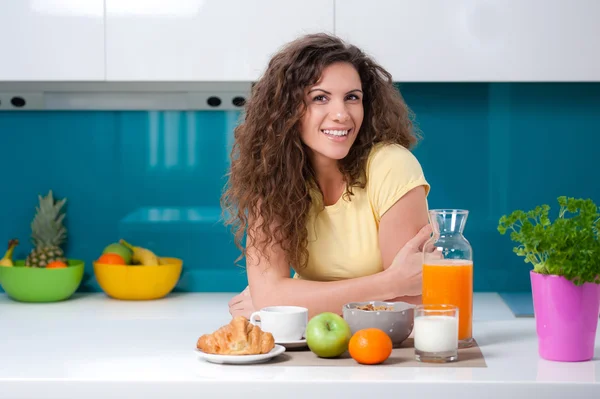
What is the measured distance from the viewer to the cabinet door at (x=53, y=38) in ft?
7.97

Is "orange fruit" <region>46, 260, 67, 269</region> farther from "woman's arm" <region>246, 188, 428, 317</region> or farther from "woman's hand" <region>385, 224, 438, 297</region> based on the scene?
"woman's hand" <region>385, 224, 438, 297</region>

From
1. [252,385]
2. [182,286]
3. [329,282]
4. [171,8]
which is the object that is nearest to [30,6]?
[171,8]

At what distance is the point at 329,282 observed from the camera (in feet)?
6.06

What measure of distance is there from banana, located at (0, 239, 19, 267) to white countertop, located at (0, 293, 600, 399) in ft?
2.44

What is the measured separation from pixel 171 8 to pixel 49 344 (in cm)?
104

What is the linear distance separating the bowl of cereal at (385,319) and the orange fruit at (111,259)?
124 centimetres

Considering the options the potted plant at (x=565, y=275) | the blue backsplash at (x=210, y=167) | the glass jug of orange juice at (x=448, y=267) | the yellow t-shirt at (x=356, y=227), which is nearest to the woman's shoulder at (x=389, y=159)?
the yellow t-shirt at (x=356, y=227)

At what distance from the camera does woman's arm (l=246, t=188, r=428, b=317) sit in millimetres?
1775

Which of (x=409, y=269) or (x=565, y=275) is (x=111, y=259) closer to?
(x=409, y=269)

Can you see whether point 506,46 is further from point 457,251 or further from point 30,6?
point 30,6

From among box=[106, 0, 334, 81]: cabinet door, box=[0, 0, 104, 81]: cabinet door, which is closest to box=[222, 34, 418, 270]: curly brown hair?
box=[106, 0, 334, 81]: cabinet door

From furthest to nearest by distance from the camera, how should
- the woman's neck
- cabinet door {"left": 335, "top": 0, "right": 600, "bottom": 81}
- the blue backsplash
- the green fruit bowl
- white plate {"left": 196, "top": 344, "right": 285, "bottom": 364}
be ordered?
the blue backsplash, the green fruit bowl, cabinet door {"left": 335, "top": 0, "right": 600, "bottom": 81}, the woman's neck, white plate {"left": 196, "top": 344, "right": 285, "bottom": 364}

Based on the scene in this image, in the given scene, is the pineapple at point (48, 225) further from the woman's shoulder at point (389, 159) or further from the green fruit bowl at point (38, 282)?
the woman's shoulder at point (389, 159)

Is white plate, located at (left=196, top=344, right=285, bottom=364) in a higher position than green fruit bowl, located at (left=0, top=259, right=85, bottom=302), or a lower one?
higher
